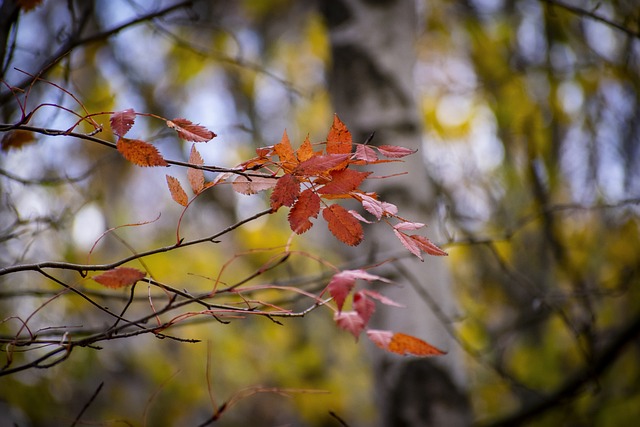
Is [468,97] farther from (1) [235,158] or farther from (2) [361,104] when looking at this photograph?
(1) [235,158]

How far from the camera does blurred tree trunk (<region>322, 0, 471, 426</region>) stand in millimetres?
1258

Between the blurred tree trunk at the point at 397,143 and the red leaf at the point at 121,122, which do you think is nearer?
the red leaf at the point at 121,122

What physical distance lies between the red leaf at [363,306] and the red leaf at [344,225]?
2.5 inches

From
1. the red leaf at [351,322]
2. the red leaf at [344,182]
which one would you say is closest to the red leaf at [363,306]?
the red leaf at [351,322]

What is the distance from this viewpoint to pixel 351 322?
0.49 metres

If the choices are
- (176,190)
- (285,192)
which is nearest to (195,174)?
(176,190)

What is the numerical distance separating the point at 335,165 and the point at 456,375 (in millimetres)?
979

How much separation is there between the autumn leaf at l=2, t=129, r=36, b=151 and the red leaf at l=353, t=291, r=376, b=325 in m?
0.60

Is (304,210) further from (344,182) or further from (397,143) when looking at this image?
(397,143)

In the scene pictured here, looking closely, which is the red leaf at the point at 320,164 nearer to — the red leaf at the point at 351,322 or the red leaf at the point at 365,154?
the red leaf at the point at 365,154

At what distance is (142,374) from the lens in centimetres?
368

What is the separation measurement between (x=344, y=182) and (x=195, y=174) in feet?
0.61

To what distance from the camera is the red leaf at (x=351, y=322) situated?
48cm

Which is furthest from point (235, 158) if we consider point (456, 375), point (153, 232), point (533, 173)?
point (456, 375)
